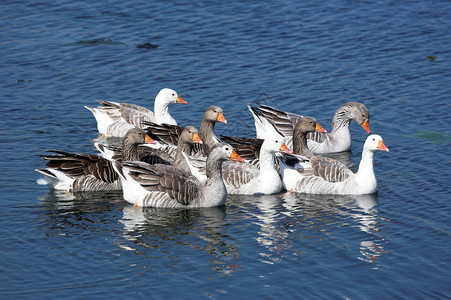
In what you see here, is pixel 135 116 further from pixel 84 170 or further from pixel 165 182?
pixel 165 182

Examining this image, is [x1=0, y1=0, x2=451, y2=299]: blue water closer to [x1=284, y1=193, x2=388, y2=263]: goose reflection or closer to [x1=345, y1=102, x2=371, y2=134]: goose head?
[x1=284, y1=193, x2=388, y2=263]: goose reflection

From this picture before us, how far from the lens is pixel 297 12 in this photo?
2775cm

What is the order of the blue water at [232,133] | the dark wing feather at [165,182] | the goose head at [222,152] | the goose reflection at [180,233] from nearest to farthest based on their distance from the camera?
the blue water at [232,133], the goose reflection at [180,233], the dark wing feather at [165,182], the goose head at [222,152]

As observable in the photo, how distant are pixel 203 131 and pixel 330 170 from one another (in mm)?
3281

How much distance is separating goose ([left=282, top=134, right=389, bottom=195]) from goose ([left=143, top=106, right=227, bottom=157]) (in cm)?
234

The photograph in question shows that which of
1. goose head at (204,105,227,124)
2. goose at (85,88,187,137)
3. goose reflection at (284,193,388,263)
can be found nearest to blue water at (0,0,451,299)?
goose reflection at (284,193,388,263)

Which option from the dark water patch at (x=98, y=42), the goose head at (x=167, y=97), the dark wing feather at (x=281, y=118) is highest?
the dark water patch at (x=98, y=42)

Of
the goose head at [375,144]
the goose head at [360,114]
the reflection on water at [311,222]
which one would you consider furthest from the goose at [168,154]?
the goose head at [360,114]

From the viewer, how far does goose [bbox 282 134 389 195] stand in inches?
603

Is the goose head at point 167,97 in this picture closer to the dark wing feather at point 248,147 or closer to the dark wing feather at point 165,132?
the dark wing feather at point 165,132

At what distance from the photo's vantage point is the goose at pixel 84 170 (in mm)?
15523

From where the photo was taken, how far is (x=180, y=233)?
13.4m

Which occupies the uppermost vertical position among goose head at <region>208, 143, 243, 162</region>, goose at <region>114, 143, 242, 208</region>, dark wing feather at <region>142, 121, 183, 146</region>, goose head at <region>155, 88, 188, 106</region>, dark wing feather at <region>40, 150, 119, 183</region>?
goose head at <region>155, 88, 188, 106</region>

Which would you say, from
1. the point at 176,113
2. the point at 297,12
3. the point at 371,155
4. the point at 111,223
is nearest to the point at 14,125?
the point at 176,113
